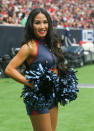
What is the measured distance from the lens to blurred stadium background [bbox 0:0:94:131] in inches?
245

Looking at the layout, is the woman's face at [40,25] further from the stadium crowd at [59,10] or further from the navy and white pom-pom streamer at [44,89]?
the stadium crowd at [59,10]

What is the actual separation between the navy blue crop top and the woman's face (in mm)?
81

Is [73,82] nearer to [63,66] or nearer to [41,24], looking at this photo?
[63,66]

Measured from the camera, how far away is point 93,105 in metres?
7.59

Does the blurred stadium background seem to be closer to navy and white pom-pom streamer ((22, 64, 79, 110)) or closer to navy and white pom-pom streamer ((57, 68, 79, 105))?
navy and white pom-pom streamer ((57, 68, 79, 105))

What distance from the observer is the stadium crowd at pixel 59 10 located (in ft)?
61.7

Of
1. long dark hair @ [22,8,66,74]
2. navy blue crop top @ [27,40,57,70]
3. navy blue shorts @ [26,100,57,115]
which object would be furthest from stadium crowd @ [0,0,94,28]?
navy blue shorts @ [26,100,57,115]

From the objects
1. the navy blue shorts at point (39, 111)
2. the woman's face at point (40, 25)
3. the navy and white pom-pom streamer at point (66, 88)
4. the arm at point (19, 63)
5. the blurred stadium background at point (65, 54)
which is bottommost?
the blurred stadium background at point (65, 54)

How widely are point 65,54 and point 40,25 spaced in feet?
42.4

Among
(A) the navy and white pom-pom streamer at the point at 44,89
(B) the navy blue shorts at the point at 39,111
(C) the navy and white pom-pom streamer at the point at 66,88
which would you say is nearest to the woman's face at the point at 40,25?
(A) the navy and white pom-pom streamer at the point at 44,89

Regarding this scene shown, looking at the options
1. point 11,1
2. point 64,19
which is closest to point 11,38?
point 11,1

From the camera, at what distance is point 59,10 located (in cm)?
2747

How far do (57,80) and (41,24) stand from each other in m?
0.55

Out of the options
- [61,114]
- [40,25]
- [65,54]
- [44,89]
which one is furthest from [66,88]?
[65,54]
